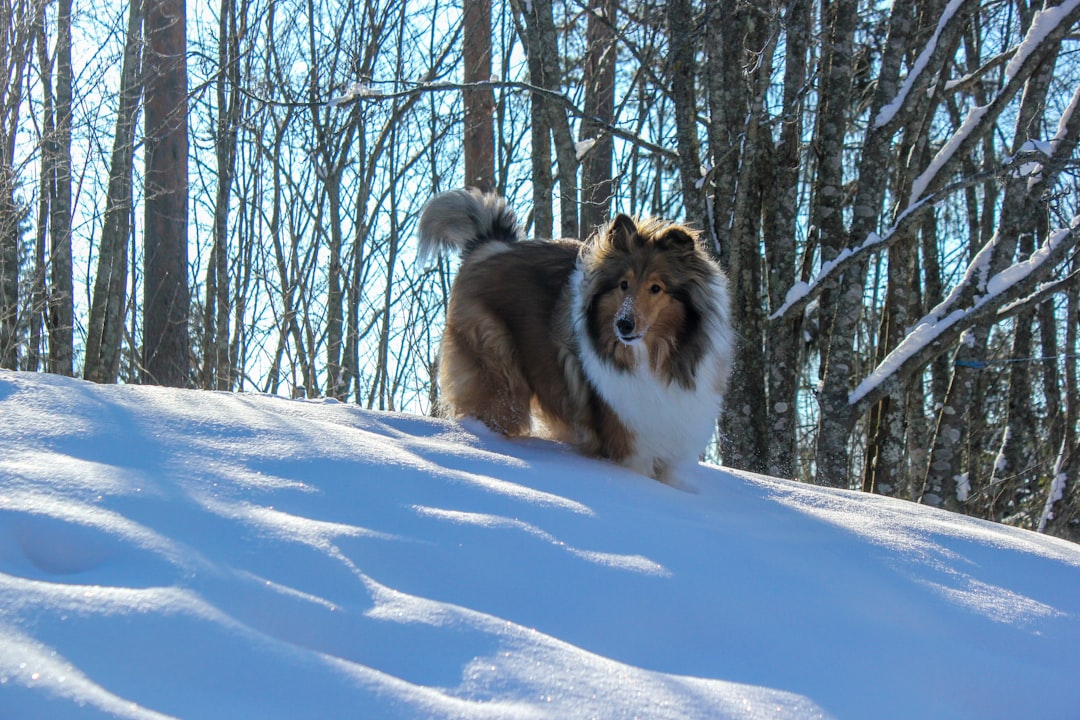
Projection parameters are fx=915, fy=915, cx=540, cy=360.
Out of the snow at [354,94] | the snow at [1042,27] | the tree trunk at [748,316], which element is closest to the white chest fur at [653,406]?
the tree trunk at [748,316]

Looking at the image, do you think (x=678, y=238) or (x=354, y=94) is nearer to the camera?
(x=678, y=238)

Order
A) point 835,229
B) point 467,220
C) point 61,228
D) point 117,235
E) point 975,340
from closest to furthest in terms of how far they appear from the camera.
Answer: point 467,220 → point 835,229 → point 975,340 → point 61,228 → point 117,235

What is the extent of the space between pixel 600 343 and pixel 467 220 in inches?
52.8

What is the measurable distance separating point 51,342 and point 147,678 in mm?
9211

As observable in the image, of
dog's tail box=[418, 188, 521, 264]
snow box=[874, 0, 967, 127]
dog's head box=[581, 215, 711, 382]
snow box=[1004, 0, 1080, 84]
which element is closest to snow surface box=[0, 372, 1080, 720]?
dog's head box=[581, 215, 711, 382]

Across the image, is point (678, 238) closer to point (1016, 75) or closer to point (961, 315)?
point (961, 315)

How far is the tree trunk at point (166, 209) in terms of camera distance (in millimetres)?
10133

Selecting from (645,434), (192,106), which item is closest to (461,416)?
(645,434)

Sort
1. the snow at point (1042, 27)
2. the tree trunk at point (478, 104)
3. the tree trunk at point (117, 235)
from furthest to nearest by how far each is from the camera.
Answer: the tree trunk at point (478, 104) → the tree trunk at point (117, 235) → the snow at point (1042, 27)

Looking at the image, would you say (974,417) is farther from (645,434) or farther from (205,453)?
(205,453)

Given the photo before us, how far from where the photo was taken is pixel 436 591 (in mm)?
2189

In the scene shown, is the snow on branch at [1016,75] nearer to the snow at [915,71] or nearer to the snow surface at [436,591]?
the snow at [915,71]

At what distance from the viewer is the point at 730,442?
700cm

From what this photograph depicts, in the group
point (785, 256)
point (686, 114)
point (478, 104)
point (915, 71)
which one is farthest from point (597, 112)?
point (915, 71)
